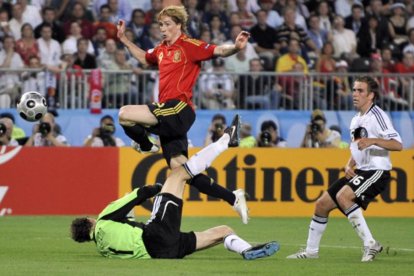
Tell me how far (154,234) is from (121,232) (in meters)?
0.34

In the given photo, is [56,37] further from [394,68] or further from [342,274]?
[342,274]

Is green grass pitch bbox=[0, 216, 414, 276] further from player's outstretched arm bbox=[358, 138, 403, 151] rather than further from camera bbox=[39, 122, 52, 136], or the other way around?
camera bbox=[39, 122, 52, 136]

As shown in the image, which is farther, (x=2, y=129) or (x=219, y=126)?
(x=219, y=126)

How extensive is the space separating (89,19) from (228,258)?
41.0 feet

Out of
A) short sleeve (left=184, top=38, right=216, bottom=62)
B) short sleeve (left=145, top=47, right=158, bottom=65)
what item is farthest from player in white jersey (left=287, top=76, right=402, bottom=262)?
short sleeve (left=145, top=47, right=158, bottom=65)

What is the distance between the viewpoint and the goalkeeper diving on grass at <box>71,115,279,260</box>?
1325 cm

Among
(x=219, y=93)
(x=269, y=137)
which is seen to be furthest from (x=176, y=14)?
(x=219, y=93)

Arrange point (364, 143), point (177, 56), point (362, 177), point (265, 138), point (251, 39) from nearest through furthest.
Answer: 1. point (364, 143)
2. point (362, 177)
3. point (177, 56)
4. point (265, 138)
5. point (251, 39)

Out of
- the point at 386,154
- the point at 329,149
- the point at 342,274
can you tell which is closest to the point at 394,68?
the point at 329,149

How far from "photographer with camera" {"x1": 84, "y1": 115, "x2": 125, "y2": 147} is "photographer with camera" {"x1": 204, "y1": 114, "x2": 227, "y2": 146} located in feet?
5.66

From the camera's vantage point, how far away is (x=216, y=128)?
23094mm

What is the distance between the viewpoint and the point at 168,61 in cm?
1488

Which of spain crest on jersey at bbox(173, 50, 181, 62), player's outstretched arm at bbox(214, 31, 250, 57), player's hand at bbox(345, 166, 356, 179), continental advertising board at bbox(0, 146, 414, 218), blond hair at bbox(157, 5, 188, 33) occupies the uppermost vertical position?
blond hair at bbox(157, 5, 188, 33)

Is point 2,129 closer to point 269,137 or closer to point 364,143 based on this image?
point 269,137
